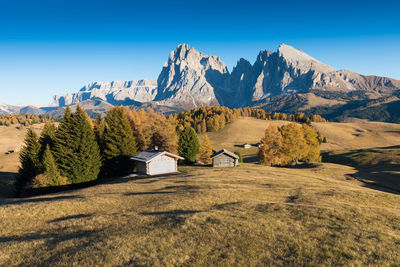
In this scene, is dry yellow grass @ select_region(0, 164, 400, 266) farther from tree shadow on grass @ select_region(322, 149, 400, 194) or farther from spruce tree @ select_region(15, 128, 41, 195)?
spruce tree @ select_region(15, 128, 41, 195)

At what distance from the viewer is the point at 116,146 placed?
Answer: 2032 inches

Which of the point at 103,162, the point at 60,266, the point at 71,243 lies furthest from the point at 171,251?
the point at 103,162

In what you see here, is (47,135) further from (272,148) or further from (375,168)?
(375,168)

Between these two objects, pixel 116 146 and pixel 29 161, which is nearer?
pixel 29 161

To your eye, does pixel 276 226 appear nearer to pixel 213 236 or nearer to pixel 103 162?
pixel 213 236

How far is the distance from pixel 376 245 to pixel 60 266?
15.3 metres

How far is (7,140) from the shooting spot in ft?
524

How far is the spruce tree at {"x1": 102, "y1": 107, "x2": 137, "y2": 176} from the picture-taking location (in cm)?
5106

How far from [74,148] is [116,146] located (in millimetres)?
10118

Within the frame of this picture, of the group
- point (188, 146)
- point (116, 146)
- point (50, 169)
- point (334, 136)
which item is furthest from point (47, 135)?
point (334, 136)

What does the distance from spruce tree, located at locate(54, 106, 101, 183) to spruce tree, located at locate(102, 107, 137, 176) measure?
6485 mm

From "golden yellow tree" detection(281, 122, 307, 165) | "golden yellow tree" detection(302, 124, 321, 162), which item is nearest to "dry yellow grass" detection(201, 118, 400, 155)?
"golden yellow tree" detection(302, 124, 321, 162)

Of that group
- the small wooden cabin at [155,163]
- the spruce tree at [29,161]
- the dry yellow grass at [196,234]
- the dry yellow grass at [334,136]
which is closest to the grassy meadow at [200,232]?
the dry yellow grass at [196,234]

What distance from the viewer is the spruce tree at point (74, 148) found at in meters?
41.7
